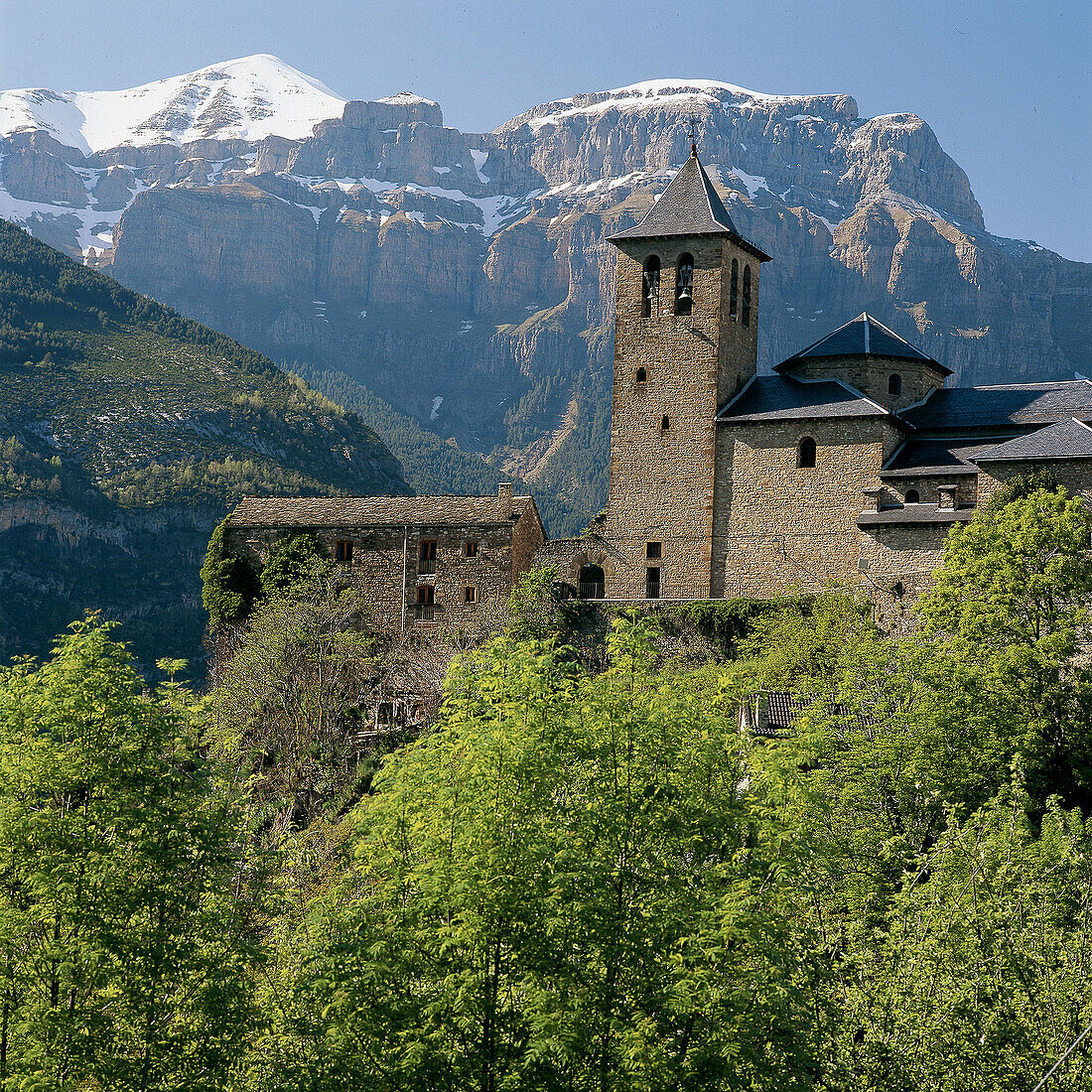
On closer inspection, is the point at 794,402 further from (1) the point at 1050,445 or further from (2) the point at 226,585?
(2) the point at 226,585

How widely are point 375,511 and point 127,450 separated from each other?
63.1 metres

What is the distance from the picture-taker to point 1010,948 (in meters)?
23.5

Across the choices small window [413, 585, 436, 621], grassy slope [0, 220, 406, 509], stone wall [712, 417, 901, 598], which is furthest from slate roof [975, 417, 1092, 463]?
grassy slope [0, 220, 406, 509]

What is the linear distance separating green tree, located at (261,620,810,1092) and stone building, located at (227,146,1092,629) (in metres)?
25.8

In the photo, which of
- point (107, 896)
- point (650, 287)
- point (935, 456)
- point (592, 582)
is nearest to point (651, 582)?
point (592, 582)

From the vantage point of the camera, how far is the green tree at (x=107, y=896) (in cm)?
2022

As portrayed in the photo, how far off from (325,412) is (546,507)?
37.9 meters

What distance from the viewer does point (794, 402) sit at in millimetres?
50656

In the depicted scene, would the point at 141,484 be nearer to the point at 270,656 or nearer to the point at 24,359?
the point at 24,359

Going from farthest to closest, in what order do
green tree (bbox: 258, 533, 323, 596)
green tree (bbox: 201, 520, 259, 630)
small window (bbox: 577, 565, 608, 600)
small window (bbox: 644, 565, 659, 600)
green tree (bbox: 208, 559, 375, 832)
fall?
green tree (bbox: 201, 520, 259, 630)
green tree (bbox: 258, 533, 323, 596)
small window (bbox: 577, 565, 608, 600)
small window (bbox: 644, 565, 659, 600)
green tree (bbox: 208, 559, 375, 832)

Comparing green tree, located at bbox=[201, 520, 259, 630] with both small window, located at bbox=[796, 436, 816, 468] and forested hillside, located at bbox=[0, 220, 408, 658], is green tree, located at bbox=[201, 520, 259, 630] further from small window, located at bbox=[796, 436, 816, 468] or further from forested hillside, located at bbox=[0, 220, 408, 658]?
forested hillside, located at bbox=[0, 220, 408, 658]

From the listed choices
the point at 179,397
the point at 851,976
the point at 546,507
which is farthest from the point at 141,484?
the point at 851,976

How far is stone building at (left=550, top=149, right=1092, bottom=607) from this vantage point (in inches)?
1873

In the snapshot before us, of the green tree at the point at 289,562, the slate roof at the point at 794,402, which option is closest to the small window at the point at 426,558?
the green tree at the point at 289,562
